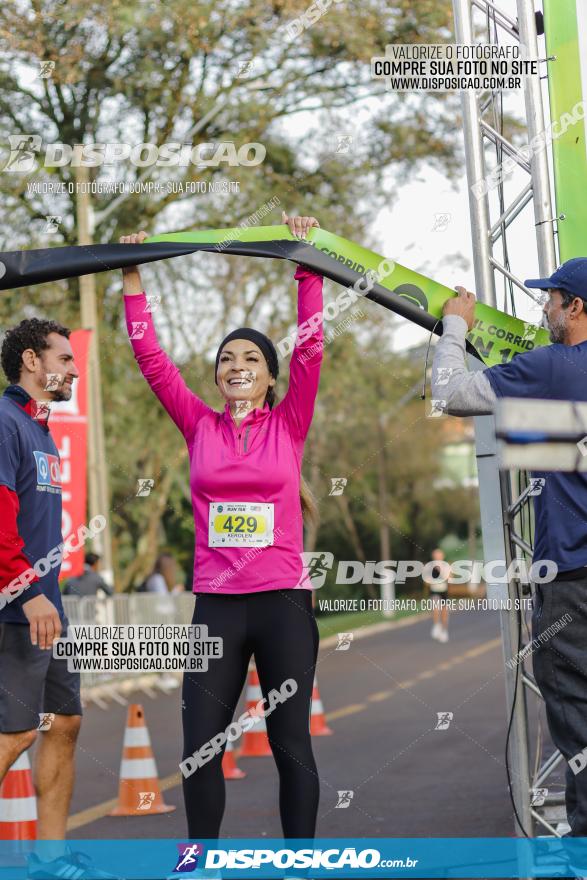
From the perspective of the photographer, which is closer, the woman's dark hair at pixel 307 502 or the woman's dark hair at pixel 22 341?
the woman's dark hair at pixel 307 502

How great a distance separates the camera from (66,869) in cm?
532

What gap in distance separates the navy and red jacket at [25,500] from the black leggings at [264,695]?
875 mm

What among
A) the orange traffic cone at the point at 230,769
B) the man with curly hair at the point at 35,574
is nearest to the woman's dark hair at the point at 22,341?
the man with curly hair at the point at 35,574

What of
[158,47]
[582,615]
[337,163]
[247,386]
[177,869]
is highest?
[158,47]

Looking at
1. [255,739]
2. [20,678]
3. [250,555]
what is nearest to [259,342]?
[250,555]

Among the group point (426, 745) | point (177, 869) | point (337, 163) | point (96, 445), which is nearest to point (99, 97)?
point (337, 163)

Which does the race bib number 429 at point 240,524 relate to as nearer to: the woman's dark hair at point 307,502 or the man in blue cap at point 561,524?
the woman's dark hair at point 307,502

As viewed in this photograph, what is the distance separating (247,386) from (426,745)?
Answer: 7.28 meters

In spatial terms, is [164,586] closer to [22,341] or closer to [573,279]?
[22,341]

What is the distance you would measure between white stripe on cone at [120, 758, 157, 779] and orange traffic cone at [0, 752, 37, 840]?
193 centimetres

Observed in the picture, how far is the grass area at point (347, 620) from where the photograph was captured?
36.2 m

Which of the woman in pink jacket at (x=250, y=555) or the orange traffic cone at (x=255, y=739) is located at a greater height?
the woman in pink jacket at (x=250, y=555)

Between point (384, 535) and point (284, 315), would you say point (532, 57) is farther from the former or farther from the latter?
point (384, 535)

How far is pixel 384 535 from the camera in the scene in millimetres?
50531
